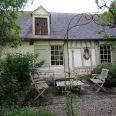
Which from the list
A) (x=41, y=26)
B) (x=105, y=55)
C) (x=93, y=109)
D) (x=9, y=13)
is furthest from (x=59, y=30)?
(x=93, y=109)

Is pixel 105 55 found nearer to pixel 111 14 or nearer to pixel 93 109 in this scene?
pixel 111 14

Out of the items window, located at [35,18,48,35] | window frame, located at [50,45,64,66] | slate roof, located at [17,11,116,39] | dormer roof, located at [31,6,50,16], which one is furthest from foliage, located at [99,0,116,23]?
dormer roof, located at [31,6,50,16]

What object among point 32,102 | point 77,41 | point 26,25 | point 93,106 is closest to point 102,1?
point 93,106

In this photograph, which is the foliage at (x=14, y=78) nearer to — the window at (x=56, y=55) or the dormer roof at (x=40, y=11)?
the window at (x=56, y=55)

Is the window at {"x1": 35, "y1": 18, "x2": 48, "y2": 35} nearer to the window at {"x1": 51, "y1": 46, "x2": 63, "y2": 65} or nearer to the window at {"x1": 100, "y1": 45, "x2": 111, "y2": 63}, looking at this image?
the window at {"x1": 51, "y1": 46, "x2": 63, "y2": 65}

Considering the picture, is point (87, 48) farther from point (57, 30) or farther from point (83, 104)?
point (83, 104)

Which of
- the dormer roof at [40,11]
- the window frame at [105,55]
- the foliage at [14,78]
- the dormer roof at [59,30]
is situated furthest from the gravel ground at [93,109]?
the dormer roof at [40,11]

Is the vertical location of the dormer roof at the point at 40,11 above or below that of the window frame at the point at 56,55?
above

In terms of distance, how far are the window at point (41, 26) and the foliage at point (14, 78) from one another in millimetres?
3409

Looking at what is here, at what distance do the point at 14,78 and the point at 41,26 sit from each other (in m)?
5.42

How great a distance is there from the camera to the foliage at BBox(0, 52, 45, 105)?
3395 millimetres

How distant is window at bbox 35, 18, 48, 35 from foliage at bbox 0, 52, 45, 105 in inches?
134

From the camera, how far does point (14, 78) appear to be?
14.0 ft

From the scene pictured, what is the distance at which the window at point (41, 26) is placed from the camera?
881 centimetres
